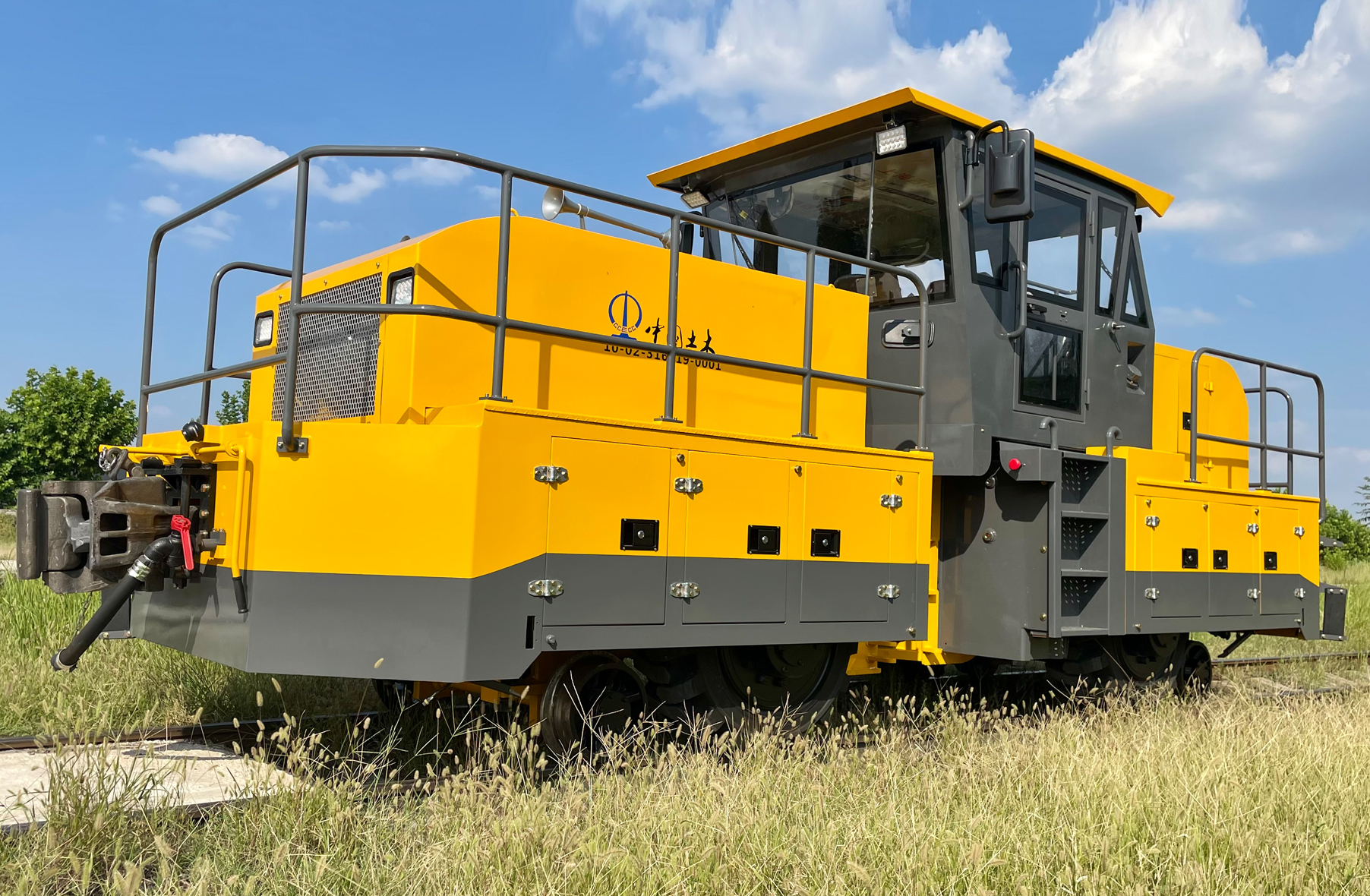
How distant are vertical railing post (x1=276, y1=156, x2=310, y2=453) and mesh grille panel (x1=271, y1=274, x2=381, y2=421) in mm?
477

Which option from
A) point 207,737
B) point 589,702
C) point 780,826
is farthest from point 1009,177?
point 207,737

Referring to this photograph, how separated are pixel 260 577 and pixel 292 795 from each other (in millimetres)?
908

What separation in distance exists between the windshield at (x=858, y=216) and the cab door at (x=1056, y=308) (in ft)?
2.47

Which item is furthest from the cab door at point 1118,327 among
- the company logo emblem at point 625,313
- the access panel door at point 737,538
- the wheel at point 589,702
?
the wheel at point 589,702

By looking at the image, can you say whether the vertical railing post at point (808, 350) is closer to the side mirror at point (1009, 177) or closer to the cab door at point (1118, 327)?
the side mirror at point (1009, 177)

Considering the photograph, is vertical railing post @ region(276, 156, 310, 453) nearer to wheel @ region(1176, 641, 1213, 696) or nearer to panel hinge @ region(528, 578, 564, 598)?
panel hinge @ region(528, 578, 564, 598)

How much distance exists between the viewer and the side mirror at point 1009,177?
225 inches

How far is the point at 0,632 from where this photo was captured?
7.38 meters

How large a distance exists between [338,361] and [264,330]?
994 mm

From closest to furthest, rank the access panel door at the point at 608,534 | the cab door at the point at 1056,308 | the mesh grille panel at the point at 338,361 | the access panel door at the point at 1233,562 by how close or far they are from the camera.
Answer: the access panel door at the point at 608,534
the mesh grille panel at the point at 338,361
the cab door at the point at 1056,308
the access panel door at the point at 1233,562

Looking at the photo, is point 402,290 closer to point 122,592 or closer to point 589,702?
point 122,592

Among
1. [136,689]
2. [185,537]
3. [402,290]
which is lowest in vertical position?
[136,689]

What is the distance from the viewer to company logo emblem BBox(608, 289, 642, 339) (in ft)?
17.3

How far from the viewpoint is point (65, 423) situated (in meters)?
42.2
